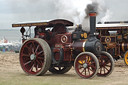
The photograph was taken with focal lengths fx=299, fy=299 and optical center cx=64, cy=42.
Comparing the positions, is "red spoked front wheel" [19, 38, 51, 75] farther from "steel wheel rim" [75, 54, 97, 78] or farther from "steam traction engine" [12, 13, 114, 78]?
"steel wheel rim" [75, 54, 97, 78]

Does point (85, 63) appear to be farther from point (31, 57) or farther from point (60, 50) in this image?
point (31, 57)

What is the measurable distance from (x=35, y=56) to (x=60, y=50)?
37.2 inches

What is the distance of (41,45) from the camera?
417 inches

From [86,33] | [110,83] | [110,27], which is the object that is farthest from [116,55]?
[110,83]

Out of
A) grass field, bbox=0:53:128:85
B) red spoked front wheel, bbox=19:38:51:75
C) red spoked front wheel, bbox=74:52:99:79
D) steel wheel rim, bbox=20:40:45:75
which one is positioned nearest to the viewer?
grass field, bbox=0:53:128:85

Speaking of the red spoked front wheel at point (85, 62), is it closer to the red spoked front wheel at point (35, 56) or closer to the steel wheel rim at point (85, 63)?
the steel wheel rim at point (85, 63)

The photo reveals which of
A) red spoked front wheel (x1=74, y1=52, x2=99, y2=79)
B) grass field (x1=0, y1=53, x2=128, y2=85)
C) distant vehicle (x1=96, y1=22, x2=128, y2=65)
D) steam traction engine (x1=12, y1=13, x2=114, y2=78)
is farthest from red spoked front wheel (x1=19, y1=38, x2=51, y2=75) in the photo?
distant vehicle (x1=96, y1=22, x2=128, y2=65)

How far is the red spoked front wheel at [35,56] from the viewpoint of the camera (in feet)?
34.3

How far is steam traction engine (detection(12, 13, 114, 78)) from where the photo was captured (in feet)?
33.2

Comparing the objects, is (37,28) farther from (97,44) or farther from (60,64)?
(97,44)

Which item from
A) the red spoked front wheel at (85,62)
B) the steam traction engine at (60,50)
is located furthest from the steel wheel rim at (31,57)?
the red spoked front wheel at (85,62)

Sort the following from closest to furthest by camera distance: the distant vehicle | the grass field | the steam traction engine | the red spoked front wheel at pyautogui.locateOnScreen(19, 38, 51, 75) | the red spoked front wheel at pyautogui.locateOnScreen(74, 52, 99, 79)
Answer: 1. the grass field
2. the red spoked front wheel at pyautogui.locateOnScreen(74, 52, 99, 79)
3. the steam traction engine
4. the red spoked front wheel at pyautogui.locateOnScreen(19, 38, 51, 75)
5. the distant vehicle

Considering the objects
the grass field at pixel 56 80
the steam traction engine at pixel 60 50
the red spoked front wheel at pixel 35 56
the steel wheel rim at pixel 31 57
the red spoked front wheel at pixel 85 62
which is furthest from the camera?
the steel wheel rim at pixel 31 57

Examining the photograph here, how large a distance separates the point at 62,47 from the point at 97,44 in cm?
133
